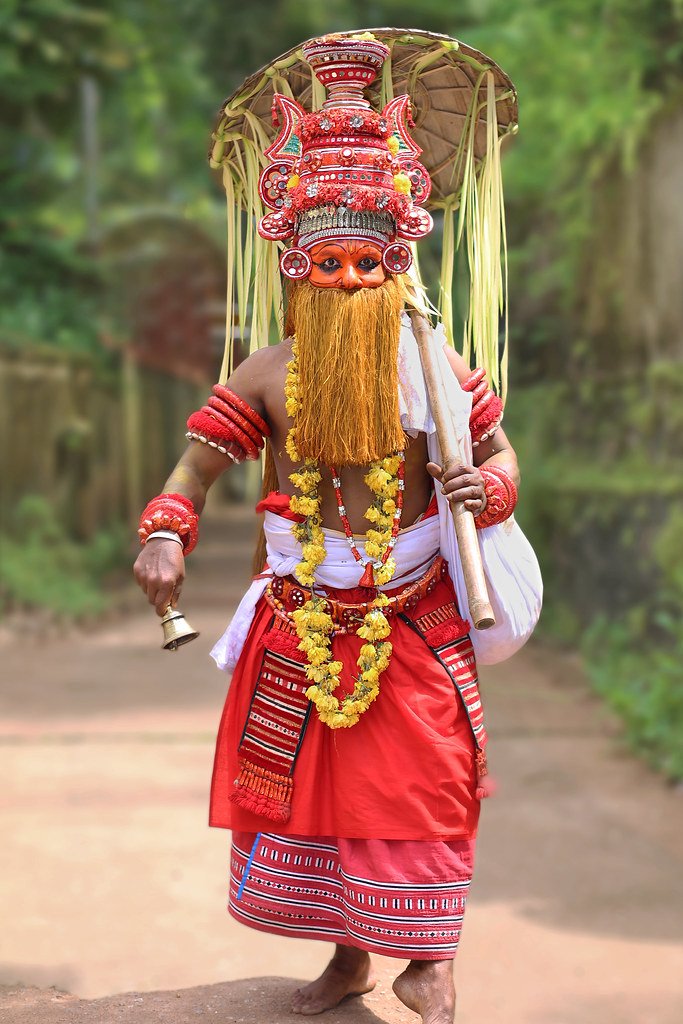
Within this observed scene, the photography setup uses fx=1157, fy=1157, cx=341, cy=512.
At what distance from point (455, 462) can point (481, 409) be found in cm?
26

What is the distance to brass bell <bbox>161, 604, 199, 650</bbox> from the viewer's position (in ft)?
8.07

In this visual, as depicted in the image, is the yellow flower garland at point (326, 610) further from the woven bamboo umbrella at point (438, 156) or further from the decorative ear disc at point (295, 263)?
the woven bamboo umbrella at point (438, 156)

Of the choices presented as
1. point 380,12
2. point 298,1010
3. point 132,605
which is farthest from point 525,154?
point 298,1010

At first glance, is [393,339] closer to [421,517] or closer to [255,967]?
[421,517]

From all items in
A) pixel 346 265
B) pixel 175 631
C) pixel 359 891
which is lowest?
pixel 359 891

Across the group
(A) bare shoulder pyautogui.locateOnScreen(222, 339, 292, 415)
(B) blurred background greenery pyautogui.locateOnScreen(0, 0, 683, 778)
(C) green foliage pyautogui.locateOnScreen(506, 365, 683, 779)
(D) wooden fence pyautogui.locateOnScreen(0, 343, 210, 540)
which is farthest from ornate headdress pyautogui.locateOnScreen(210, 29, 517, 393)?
(D) wooden fence pyautogui.locateOnScreen(0, 343, 210, 540)

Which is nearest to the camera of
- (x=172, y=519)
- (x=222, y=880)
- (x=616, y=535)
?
(x=172, y=519)

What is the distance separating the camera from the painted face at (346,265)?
9.10 feet

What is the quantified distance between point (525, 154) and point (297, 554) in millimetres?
7714

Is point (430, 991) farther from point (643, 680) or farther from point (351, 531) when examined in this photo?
point (643, 680)

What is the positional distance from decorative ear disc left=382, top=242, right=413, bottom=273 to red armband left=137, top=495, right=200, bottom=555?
0.75m

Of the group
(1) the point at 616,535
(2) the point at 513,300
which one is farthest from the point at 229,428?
(2) the point at 513,300

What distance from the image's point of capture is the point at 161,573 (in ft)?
8.57

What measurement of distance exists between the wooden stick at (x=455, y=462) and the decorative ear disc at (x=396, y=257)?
160 millimetres
